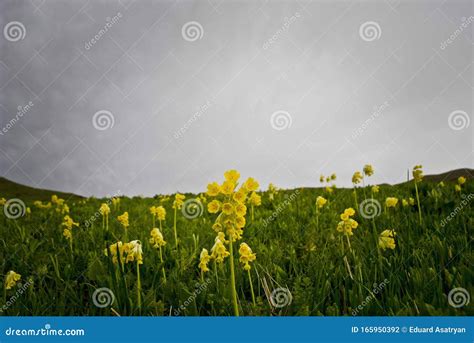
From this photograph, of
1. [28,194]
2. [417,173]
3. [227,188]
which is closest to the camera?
[227,188]

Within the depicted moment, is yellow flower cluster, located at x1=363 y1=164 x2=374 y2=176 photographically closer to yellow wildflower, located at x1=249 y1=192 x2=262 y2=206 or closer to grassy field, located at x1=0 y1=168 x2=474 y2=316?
grassy field, located at x1=0 y1=168 x2=474 y2=316

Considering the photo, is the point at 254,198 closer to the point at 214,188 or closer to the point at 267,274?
the point at 214,188

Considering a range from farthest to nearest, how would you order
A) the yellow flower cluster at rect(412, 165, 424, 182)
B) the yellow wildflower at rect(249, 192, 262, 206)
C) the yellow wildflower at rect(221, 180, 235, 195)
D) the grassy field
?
the yellow flower cluster at rect(412, 165, 424, 182)
the grassy field
the yellow wildflower at rect(249, 192, 262, 206)
the yellow wildflower at rect(221, 180, 235, 195)

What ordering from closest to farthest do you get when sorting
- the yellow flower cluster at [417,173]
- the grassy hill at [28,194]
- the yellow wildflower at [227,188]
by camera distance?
the yellow wildflower at [227,188] → the yellow flower cluster at [417,173] → the grassy hill at [28,194]

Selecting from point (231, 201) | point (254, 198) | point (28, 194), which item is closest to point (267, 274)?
point (254, 198)

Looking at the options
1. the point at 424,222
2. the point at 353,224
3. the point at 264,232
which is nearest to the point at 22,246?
the point at 264,232

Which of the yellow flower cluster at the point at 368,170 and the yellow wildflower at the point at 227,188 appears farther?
the yellow flower cluster at the point at 368,170

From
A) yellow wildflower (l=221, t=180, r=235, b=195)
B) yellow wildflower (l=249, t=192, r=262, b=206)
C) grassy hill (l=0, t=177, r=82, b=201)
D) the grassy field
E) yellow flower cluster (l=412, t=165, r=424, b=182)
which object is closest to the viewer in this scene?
yellow wildflower (l=221, t=180, r=235, b=195)

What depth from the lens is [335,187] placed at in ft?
28.2

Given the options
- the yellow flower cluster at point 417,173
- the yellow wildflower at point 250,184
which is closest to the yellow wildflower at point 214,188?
the yellow wildflower at point 250,184

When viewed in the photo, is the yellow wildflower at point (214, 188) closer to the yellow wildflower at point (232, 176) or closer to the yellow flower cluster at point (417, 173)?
the yellow wildflower at point (232, 176)

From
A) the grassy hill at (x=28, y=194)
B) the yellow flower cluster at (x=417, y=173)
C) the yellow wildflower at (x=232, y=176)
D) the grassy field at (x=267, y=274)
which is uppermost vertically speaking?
the grassy hill at (x=28, y=194)

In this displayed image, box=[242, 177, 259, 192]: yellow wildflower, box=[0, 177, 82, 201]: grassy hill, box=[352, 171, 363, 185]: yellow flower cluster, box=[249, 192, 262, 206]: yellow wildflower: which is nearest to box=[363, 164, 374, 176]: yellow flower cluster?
box=[352, 171, 363, 185]: yellow flower cluster
